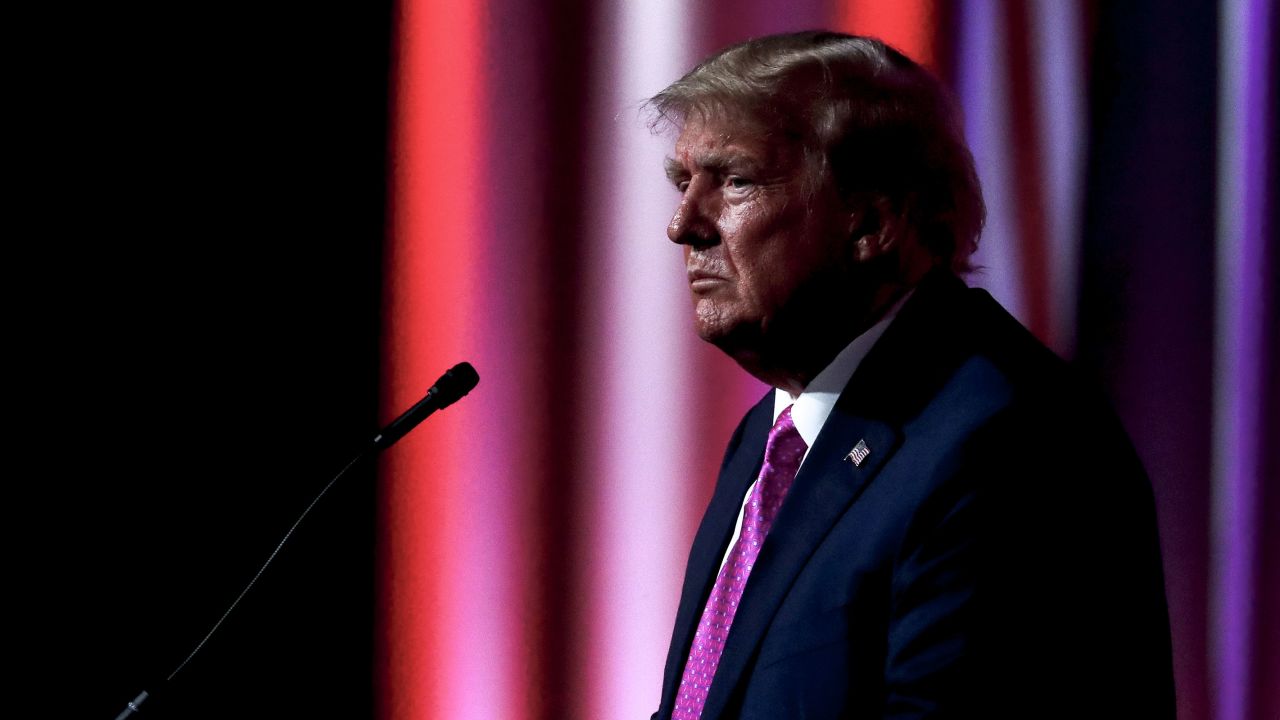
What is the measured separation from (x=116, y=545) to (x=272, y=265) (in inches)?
22.9

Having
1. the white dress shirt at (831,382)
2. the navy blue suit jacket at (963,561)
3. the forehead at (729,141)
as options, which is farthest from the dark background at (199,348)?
the navy blue suit jacket at (963,561)

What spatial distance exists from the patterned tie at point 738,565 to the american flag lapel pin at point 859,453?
14 centimetres

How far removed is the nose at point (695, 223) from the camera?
59.7 inches

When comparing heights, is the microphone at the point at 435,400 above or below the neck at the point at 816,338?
below

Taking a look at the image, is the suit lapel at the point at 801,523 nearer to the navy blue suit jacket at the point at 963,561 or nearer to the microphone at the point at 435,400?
the navy blue suit jacket at the point at 963,561

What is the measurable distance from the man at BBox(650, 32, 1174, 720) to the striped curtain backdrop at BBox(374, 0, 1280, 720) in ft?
1.39

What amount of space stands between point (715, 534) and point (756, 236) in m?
0.44

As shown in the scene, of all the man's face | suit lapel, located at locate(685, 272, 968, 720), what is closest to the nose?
the man's face

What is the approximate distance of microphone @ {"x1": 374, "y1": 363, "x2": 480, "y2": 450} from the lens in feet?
4.70

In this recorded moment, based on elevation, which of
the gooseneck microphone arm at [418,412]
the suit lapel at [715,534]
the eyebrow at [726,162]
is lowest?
the suit lapel at [715,534]

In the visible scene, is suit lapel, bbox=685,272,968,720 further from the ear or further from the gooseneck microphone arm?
the gooseneck microphone arm

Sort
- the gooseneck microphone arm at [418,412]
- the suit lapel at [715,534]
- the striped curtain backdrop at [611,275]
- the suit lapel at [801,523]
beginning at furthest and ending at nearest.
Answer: the striped curtain backdrop at [611,275], the suit lapel at [715,534], the gooseneck microphone arm at [418,412], the suit lapel at [801,523]

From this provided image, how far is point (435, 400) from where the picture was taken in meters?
1.44

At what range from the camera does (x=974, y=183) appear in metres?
1.57
